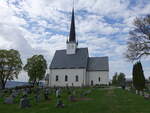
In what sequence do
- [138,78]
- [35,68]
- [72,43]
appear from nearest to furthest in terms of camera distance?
[138,78], [35,68], [72,43]

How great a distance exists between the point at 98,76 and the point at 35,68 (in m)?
17.5

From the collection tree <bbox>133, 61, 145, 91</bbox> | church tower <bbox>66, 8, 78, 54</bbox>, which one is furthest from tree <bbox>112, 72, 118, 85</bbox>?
tree <bbox>133, 61, 145, 91</bbox>

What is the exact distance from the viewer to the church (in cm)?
4656

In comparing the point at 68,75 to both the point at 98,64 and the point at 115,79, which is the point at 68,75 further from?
the point at 115,79

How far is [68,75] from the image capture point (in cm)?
4831

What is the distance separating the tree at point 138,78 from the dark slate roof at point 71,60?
74.2ft

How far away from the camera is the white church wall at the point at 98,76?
4603 cm

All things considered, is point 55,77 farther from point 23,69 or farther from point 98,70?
point 98,70

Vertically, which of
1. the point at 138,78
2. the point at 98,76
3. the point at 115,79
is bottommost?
the point at 115,79

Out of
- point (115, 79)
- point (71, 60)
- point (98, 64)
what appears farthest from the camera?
point (115, 79)

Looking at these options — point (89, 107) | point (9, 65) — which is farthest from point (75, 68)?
point (89, 107)

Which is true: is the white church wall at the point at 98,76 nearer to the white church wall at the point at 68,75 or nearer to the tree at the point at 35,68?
the white church wall at the point at 68,75

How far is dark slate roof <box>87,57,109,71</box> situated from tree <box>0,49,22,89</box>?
63.0ft

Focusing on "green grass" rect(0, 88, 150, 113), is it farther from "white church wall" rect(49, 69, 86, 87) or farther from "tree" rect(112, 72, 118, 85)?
"tree" rect(112, 72, 118, 85)
